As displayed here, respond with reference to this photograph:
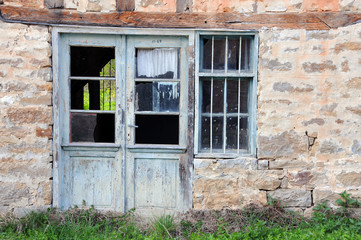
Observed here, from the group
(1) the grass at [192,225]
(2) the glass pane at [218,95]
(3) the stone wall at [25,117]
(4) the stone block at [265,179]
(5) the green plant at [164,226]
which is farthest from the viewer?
(2) the glass pane at [218,95]

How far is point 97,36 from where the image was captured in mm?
4211

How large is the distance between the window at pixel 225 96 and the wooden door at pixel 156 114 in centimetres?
22

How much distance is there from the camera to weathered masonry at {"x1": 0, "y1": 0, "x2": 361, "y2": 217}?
407 cm

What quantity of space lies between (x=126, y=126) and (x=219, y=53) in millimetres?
1442

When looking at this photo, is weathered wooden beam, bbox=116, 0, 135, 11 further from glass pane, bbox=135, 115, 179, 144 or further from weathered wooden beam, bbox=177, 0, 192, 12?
glass pane, bbox=135, 115, 179, 144

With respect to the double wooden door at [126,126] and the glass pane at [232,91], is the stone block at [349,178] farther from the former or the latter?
the double wooden door at [126,126]

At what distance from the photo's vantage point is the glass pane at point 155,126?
14.2 ft

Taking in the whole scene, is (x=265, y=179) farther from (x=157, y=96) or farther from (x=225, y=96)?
(x=157, y=96)

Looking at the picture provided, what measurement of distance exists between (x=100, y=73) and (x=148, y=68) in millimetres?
615

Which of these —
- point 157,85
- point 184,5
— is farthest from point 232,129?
point 184,5

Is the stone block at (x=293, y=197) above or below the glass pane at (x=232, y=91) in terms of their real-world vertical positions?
below

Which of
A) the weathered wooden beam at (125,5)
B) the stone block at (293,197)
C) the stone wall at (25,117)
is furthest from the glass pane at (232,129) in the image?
the stone wall at (25,117)

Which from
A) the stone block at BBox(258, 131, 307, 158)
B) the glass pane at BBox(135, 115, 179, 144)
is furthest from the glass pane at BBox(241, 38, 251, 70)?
the glass pane at BBox(135, 115, 179, 144)

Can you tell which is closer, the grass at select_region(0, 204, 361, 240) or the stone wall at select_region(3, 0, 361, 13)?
the grass at select_region(0, 204, 361, 240)
